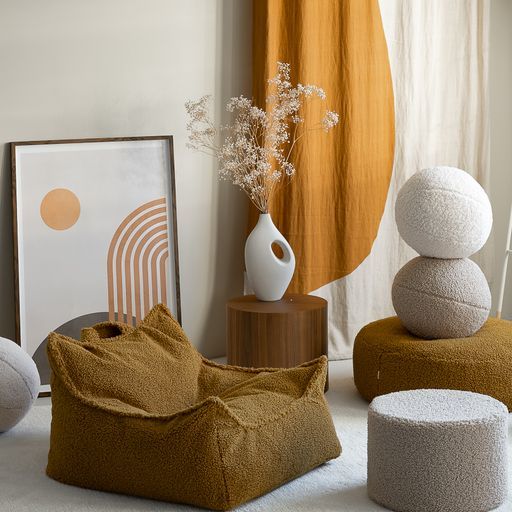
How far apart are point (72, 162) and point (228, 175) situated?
69 centimetres

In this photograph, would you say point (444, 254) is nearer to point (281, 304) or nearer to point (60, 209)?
point (281, 304)

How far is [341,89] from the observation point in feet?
12.8

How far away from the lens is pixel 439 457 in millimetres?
2285

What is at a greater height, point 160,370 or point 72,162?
point 72,162

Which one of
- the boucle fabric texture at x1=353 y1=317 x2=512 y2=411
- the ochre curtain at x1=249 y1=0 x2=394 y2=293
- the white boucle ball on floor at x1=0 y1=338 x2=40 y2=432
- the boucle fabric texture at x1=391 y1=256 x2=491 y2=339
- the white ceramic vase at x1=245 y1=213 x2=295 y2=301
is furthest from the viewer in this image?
the ochre curtain at x1=249 y1=0 x2=394 y2=293

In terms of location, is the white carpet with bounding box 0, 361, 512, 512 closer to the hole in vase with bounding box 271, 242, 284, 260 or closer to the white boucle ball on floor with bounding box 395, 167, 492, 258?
the white boucle ball on floor with bounding box 395, 167, 492, 258

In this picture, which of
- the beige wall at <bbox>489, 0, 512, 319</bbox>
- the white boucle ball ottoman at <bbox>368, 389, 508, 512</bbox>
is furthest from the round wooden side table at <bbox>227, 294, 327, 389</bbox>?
the beige wall at <bbox>489, 0, 512, 319</bbox>

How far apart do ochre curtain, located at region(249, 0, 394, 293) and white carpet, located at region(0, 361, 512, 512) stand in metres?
1.07

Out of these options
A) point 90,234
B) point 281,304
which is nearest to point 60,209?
point 90,234

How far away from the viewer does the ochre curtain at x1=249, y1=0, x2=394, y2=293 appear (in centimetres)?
381

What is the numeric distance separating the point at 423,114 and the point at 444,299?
3.74 ft

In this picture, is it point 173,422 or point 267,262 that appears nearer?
point 173,422

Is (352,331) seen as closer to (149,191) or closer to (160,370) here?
(149,191)

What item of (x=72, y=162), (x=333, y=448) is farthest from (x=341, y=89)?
(x=333, y=448)
